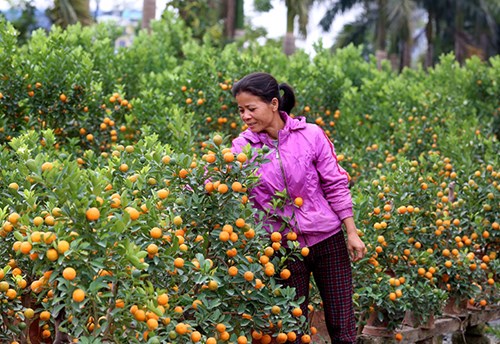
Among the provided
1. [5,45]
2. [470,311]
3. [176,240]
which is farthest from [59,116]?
[470,311]

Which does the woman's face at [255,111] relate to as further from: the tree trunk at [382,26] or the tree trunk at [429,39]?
the tree trunk at [429,39]

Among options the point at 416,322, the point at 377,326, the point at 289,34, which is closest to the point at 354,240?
the point at 377,326

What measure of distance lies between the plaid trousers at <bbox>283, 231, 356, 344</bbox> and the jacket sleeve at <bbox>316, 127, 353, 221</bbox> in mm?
144

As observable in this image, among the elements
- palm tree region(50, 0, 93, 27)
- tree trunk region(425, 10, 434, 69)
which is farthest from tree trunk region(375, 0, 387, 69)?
palm tree region(50, 0, 93, 27)

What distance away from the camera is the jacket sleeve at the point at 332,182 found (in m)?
3.76

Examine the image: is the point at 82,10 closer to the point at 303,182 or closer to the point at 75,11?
the point at 75,11

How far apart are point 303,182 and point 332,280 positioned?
0.58 metres

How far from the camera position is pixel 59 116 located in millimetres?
6098

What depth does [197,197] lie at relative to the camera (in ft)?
11.1

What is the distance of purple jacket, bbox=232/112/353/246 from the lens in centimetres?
370

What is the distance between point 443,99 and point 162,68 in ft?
12.3

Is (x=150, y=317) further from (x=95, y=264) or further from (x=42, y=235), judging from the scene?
(x=42, y=235)

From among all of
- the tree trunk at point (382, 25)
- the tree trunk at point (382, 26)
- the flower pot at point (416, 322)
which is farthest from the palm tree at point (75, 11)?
the tree trunk at point (382, 25)

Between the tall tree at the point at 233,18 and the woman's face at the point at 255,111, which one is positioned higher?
the woman's face at the point at 255,111
